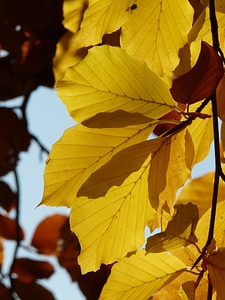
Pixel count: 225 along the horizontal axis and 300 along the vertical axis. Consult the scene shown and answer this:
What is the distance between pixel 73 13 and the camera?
1146 millimetres

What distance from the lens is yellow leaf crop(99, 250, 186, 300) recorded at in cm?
58

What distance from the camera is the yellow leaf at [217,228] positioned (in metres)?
0.60

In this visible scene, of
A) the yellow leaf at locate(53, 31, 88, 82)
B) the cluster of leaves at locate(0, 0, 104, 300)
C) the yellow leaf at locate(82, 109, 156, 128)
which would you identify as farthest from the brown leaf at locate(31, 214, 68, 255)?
the yellow leaf at locate(82, 109, 156, 128)

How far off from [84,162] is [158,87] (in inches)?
3.4

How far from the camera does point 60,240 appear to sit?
6.01 feet

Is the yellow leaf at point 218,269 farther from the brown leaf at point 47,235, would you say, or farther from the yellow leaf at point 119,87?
the brown leaf at point 47,235

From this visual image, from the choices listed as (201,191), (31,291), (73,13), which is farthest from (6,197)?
(201,191)

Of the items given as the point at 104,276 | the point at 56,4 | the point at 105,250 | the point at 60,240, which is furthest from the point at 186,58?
the point at 60,240

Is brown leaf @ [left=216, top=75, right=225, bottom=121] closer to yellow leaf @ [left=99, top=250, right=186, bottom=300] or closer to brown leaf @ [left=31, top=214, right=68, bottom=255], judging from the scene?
yellow leaf @ [left=99, top=250, right=186, bottom=300]

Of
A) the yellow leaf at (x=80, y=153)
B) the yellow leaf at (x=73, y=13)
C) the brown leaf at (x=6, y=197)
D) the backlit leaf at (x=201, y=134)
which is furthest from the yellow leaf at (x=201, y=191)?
the brown leaf at (x=6, y=197)

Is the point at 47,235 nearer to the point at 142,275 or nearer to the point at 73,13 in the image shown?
the point at 73,13

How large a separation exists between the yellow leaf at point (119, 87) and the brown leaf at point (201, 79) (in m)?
0.01

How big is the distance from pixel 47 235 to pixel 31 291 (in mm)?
322

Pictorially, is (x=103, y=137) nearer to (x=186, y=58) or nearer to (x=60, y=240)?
(x=186, y=58)
